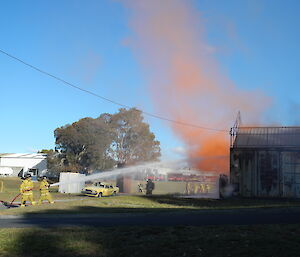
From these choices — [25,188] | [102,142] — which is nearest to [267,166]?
[25,188]

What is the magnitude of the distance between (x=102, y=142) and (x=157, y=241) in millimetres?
50011

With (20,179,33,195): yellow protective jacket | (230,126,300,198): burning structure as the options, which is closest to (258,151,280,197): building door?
(230,126,300,198): burning structure

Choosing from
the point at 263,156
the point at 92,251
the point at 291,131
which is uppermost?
the point at 291,131

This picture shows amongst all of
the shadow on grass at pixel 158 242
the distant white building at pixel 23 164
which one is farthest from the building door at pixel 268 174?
the distant white building at pixel 23 164

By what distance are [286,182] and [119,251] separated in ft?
66.5

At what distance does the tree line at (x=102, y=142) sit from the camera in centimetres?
5781

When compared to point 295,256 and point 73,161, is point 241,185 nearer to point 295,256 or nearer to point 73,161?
point 295,256

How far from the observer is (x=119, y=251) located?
782cm

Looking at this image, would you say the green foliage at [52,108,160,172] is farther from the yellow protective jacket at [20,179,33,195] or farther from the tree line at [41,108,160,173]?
the yellow protective jacket at [20,179,33,195]

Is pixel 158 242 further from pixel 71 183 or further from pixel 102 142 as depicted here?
pixel 102 142

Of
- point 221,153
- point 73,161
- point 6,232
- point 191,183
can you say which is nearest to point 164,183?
point 191,183

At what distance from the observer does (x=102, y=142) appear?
57.7m

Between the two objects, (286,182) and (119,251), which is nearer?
(119,251)

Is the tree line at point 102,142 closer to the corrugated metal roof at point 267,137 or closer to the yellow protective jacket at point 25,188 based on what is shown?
the corrugated metal roof at point 267,137
